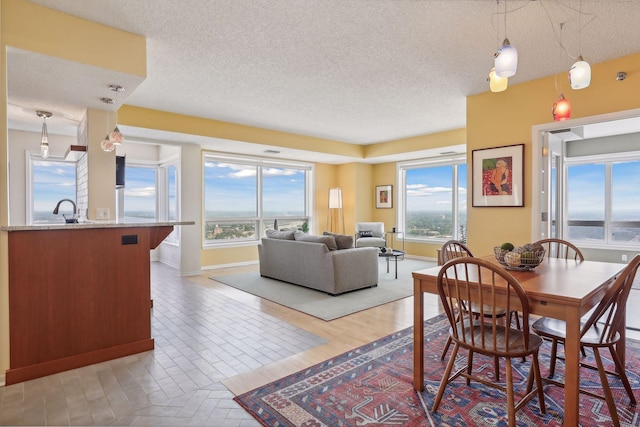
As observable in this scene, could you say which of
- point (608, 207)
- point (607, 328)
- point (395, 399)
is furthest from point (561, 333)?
point (608, 207)

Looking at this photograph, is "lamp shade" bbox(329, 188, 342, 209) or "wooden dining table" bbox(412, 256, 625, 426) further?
"lamp shade" bbox(329, 188, 342, 209)

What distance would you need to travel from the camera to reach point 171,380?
2.38 meters

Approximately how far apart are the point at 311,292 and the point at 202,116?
3.22 metres

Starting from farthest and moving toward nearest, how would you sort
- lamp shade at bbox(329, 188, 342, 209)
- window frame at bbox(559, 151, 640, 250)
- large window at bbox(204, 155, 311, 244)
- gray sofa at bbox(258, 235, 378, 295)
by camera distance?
lamp shade at bbox(329, 188, 342, 209) → large window at bbox(204, 155, 311, 244) → window frame at bbox(559, 151, 640, 250) → gray sofa at bbox(258, 235, 378, 295)

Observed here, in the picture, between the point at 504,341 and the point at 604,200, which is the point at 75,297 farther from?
the point at 604,200

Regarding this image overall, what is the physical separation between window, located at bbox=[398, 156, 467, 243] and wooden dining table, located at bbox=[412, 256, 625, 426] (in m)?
4.93

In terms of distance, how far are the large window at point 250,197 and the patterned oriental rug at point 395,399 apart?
5.09m

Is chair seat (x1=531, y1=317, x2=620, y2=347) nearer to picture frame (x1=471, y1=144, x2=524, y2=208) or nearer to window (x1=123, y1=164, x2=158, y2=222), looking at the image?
picture frame (x1=471, y1=144, x2=524, y2=208)

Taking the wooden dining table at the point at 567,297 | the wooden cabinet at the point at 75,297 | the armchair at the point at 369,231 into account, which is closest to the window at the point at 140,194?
the armchair at the point at 369,231

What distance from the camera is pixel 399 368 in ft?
8.30

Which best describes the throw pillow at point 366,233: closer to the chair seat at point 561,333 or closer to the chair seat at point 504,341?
the chair seat at point 561,333

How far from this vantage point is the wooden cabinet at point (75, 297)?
93.7 inches

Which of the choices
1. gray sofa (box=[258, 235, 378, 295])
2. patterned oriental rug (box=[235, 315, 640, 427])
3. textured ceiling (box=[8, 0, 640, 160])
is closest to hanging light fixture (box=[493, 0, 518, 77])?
textured ceiling (box=[8, 0, 640, 160])

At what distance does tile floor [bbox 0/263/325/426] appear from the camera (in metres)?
1.96
